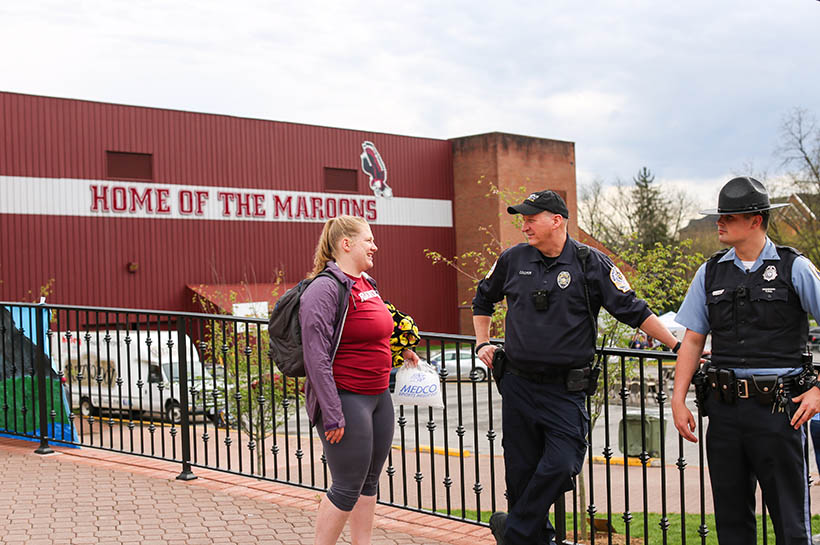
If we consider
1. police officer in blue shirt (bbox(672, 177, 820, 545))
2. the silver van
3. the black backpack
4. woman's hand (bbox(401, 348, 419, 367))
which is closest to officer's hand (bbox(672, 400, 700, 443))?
police officer in blue shirt (bbox(672, 177, 820, 545))

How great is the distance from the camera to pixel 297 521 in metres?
5.29

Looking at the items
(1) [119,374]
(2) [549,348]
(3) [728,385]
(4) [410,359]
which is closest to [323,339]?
(4) [410,359]

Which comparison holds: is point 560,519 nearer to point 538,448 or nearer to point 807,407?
point 538,448

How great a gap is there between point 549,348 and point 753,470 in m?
0.99

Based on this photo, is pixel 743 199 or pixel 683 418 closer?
pixel 743 199

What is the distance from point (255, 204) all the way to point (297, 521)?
26.9 meters

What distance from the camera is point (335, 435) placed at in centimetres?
385

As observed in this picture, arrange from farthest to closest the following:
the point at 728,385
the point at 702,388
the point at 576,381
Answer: the point at 576,381
the point at 702,388
the point at 728,385

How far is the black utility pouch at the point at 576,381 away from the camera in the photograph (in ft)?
12.4

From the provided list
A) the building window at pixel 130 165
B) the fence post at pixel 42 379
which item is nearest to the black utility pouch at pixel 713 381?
the fence post at pixel 42 379

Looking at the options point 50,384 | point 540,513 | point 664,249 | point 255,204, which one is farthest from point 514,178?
point 540,513

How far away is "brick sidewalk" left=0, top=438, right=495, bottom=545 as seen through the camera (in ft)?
16.3

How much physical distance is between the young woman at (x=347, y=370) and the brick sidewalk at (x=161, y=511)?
3.32 feet

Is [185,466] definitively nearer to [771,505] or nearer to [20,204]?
[771,505]
